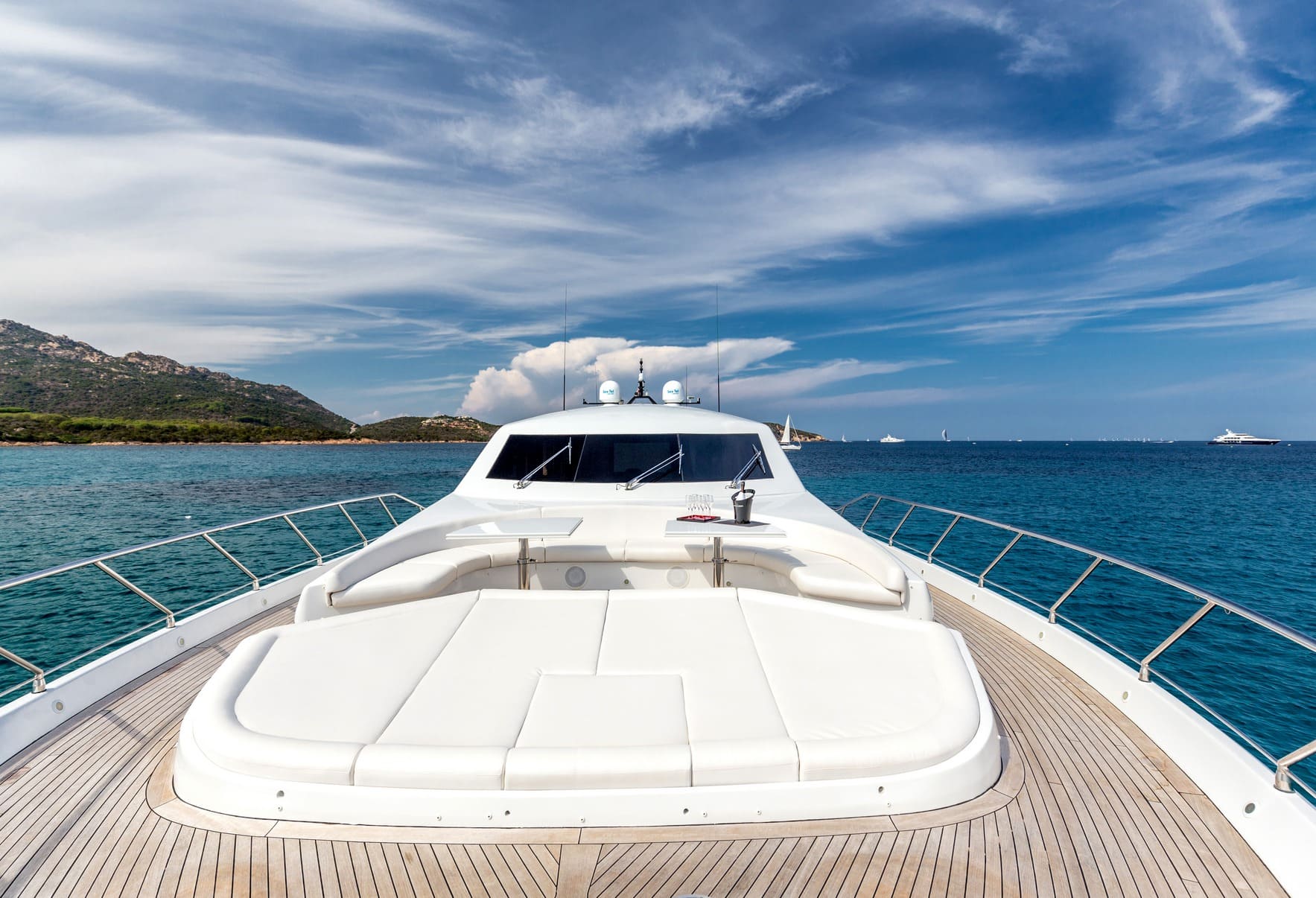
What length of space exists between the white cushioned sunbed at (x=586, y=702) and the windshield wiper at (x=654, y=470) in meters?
3.03

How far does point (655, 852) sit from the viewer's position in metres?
1.79

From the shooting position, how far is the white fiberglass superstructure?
184 cm

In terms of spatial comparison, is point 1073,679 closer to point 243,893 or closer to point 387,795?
point 387,795

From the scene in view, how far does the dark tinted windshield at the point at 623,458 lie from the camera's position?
6.11 m

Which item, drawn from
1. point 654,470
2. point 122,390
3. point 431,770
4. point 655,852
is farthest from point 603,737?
point 122,390

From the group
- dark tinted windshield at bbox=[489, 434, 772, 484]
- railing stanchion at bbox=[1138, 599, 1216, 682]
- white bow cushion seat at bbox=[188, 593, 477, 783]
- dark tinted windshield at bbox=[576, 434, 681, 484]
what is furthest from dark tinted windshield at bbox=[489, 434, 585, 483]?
railing stanchion at bbox=[1138, 599, 1216, 682]

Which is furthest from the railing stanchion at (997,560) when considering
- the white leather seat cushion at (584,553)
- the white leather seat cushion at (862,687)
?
the white leather seat cushion at (584,553)

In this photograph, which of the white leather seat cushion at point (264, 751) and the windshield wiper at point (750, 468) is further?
the windshield wiper at point (750, 468)

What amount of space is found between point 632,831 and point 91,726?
107 inches

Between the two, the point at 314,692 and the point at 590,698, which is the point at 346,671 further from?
the point at 590,698

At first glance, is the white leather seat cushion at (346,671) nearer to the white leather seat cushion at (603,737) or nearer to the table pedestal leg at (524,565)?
the white leather seat cushion at (603,737)

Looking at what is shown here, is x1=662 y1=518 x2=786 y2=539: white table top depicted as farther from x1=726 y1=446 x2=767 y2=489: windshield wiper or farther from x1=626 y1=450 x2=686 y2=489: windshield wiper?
x1=626 y1=450 x2=686 y2=489: windshield wiper

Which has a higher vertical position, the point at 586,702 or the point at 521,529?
the point at 521,529

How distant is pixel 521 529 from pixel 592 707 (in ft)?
6.21
